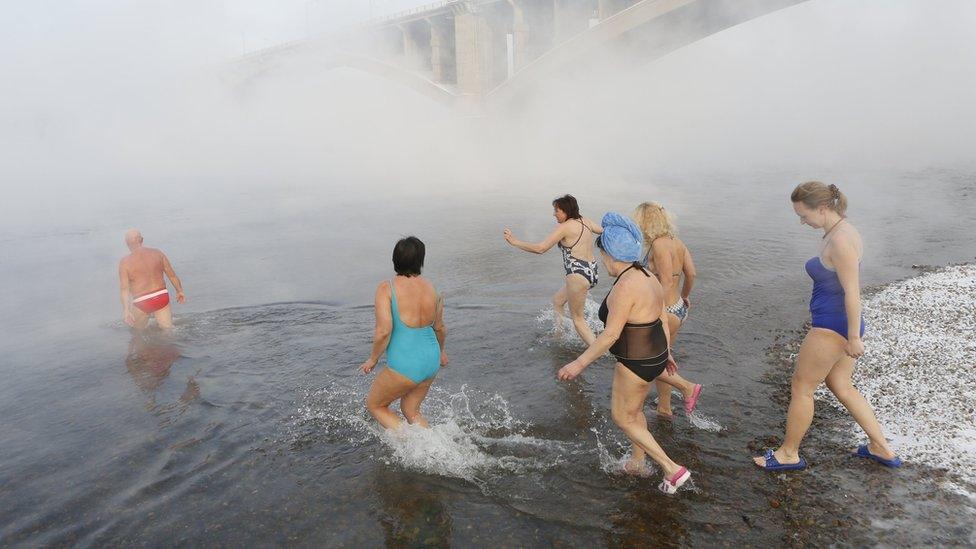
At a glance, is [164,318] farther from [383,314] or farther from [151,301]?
[383,314]

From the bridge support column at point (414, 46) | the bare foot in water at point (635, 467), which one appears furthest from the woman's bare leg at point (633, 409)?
the bridge support column at point (414, 46)

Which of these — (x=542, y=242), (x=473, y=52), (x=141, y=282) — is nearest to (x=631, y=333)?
(x=542, y=242)

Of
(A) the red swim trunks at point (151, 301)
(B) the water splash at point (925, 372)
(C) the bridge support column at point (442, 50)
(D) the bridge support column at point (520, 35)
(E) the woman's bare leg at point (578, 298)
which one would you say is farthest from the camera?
(C) the bridge support column at point (442, 50)

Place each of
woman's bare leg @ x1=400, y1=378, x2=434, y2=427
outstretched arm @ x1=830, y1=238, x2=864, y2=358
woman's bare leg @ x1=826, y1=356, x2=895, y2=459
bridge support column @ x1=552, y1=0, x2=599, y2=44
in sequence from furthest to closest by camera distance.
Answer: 1. bridge support column @ x1=552, y1=0, x2=599, y2=44
2. woman's bare leg @ x1=400, y1=378, x2=434, y2=427
3. woman's bare leg @ x1=826, y1=356, x2=895, y2=459
4. outstretched arm @ x1=830, y1=238, x2=864, y2=358

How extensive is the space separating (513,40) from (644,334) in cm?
3586

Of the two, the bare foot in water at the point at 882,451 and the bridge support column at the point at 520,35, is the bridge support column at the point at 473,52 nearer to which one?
the bridge support column at the point at 520,35

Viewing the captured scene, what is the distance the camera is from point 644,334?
12.8 ft

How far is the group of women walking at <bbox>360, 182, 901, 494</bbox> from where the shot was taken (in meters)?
3.81

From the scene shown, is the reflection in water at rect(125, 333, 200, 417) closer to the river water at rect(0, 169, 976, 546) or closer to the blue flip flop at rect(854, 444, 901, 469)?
the river water at rect(0, 169, 976, 546)

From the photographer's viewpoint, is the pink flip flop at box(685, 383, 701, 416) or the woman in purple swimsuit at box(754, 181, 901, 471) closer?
the woman in purple swimsuit at box(754, 181, 901, 471)

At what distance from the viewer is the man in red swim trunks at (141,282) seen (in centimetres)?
799

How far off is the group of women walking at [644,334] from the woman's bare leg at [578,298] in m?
1.83

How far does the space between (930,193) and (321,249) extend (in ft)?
61.4

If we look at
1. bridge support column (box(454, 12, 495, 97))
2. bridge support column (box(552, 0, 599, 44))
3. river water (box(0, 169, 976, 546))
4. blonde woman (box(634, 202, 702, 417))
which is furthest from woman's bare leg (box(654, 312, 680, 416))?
bridge support column (box(454, 12, 495, 97))
